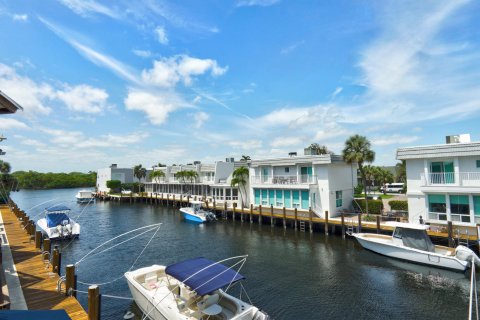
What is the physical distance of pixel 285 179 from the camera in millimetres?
37750

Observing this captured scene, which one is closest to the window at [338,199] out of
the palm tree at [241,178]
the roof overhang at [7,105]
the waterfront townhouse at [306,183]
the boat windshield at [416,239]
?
the waterfront townhouse at [306,183]

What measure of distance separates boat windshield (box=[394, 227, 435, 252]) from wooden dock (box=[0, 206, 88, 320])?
22390mm

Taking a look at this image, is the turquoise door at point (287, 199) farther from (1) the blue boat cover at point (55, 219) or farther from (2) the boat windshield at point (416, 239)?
(1) the blue boat cover at point (55, 219)

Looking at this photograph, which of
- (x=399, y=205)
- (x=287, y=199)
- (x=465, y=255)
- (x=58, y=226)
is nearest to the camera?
(x=465, y=255)

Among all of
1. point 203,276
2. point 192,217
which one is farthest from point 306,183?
point 203,276

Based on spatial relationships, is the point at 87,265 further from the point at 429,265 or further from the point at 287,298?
the point at 429,265

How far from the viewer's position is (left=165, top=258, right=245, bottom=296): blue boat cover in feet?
35.8

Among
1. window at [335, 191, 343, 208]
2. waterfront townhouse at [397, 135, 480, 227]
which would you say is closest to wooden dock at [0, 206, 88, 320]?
waterfront townhouse at [397, 135, 480, 227]

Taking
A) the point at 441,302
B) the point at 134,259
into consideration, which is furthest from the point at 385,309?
the point at 134,259

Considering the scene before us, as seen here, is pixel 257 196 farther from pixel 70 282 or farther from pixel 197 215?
pixel 70 282

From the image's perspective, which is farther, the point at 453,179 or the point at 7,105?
the point at 453,179

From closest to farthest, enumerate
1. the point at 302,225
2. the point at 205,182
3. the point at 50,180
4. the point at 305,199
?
the point at 302,225 < the point at 305,199 < the point at 205,182 < the point at 50,180

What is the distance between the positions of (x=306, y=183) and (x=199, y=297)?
25457 millimetres

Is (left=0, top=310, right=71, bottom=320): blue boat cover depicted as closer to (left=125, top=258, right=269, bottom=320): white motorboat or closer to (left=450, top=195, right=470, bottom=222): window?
(left=125, top=258, right=269, bottom=320): white motorboat
